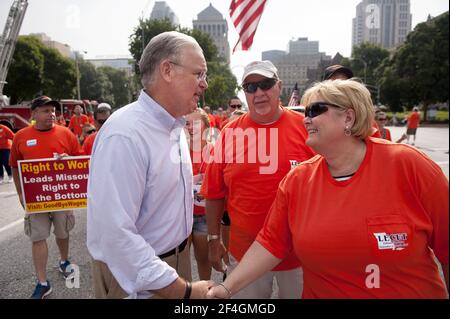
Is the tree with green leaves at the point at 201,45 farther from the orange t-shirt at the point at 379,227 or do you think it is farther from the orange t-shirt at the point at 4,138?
the orange t-shirt at the point at 379,227

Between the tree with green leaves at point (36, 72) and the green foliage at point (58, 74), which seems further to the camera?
the green foliage at point (58, 74)

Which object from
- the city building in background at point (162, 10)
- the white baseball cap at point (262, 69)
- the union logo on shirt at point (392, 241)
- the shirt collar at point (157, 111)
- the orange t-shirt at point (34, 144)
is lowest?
the union logo on shirt at point (392, 241)

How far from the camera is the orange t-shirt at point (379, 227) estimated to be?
54.9 inches

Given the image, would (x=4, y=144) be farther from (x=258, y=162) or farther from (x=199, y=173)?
(x=258, y=162)

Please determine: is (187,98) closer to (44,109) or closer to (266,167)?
(266,167)

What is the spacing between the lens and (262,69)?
2.56 metres

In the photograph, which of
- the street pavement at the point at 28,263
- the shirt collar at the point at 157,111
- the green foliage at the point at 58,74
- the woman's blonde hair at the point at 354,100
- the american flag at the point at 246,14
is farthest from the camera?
the green foliage at the point at 58,74

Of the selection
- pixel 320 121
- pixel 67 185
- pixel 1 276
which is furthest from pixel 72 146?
pixel 320 121

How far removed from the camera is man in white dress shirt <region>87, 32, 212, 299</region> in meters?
1.47

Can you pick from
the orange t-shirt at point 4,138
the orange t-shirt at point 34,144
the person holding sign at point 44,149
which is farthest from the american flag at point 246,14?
the orange t-shirt at point 4,138

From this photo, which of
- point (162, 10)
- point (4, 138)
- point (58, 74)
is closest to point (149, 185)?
point (162, 10)

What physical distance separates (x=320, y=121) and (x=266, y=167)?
840 millimetres

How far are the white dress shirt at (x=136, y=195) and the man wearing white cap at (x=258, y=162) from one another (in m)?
0.78

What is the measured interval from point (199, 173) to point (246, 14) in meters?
1.97
